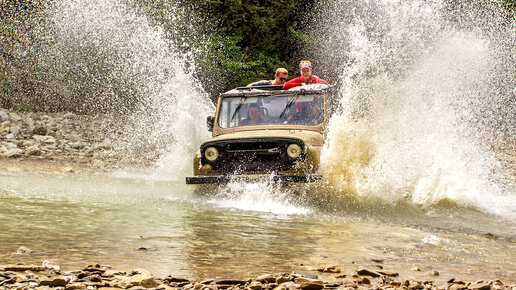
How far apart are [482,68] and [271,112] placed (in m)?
13.3

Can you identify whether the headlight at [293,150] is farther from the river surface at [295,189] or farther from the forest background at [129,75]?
the forest background at [129,75]

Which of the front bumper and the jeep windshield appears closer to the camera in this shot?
the front bumper

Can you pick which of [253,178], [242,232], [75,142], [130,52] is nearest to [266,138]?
[253,178]

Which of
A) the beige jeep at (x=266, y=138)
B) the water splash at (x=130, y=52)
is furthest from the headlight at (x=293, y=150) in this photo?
the water splash at (x=130, y=52)

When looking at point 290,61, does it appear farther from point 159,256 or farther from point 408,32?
point 159,256

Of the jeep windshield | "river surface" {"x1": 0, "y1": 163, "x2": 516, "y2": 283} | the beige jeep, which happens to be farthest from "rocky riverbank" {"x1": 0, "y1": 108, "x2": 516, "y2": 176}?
the beige jeep

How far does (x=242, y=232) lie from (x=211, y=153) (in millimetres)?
2663

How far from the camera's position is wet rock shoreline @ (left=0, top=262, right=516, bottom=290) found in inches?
127

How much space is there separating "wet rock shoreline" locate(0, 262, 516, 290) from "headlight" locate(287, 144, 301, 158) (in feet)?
12.1

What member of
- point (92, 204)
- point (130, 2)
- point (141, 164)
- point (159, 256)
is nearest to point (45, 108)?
point (130, 2)

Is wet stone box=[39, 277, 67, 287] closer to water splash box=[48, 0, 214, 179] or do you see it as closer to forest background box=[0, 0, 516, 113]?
water splash box=[48, 0, 214, 179]

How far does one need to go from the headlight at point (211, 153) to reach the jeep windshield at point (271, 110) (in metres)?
1.19

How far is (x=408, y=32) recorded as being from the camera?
1386 centimetres

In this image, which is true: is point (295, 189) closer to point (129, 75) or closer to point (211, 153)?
point (211, 153)
